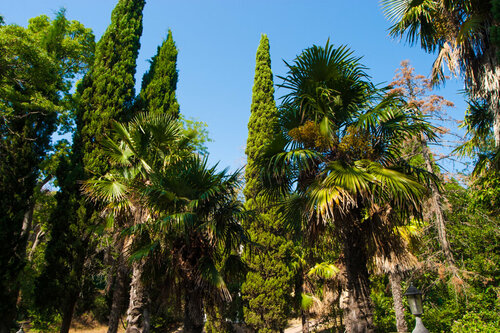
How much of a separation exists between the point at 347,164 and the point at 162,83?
1171 centimetres

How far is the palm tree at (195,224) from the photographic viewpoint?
6461 mm

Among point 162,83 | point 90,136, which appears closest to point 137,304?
point 90,136

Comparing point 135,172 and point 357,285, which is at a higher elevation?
point 135,172

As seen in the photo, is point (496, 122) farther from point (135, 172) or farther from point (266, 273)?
point (266, 273)

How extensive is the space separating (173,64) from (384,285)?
16.1 m

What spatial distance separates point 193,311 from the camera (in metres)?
6.53

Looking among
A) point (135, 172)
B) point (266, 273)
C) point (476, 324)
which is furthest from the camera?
point (266, 273)

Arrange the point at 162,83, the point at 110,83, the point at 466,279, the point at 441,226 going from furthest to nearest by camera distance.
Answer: the point at 162,83 → the point at 110,83 → the point at 466,279 → the point at 441,226

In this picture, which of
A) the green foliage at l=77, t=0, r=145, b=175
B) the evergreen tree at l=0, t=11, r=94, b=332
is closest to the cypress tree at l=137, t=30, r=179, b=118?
the green foliage at l=77, t=0, r=145, b=175

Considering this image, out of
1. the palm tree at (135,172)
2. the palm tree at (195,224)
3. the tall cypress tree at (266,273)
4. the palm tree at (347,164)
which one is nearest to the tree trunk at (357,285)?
the palm tree at (347,164)

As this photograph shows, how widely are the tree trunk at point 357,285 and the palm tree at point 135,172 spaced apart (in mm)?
4457

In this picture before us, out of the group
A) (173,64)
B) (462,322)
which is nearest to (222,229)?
(462,322)

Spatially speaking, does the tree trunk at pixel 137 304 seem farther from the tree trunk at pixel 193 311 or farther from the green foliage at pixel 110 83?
the green foliage at pixel 110 83

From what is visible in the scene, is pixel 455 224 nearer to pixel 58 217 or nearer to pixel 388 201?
pixel 388 201
